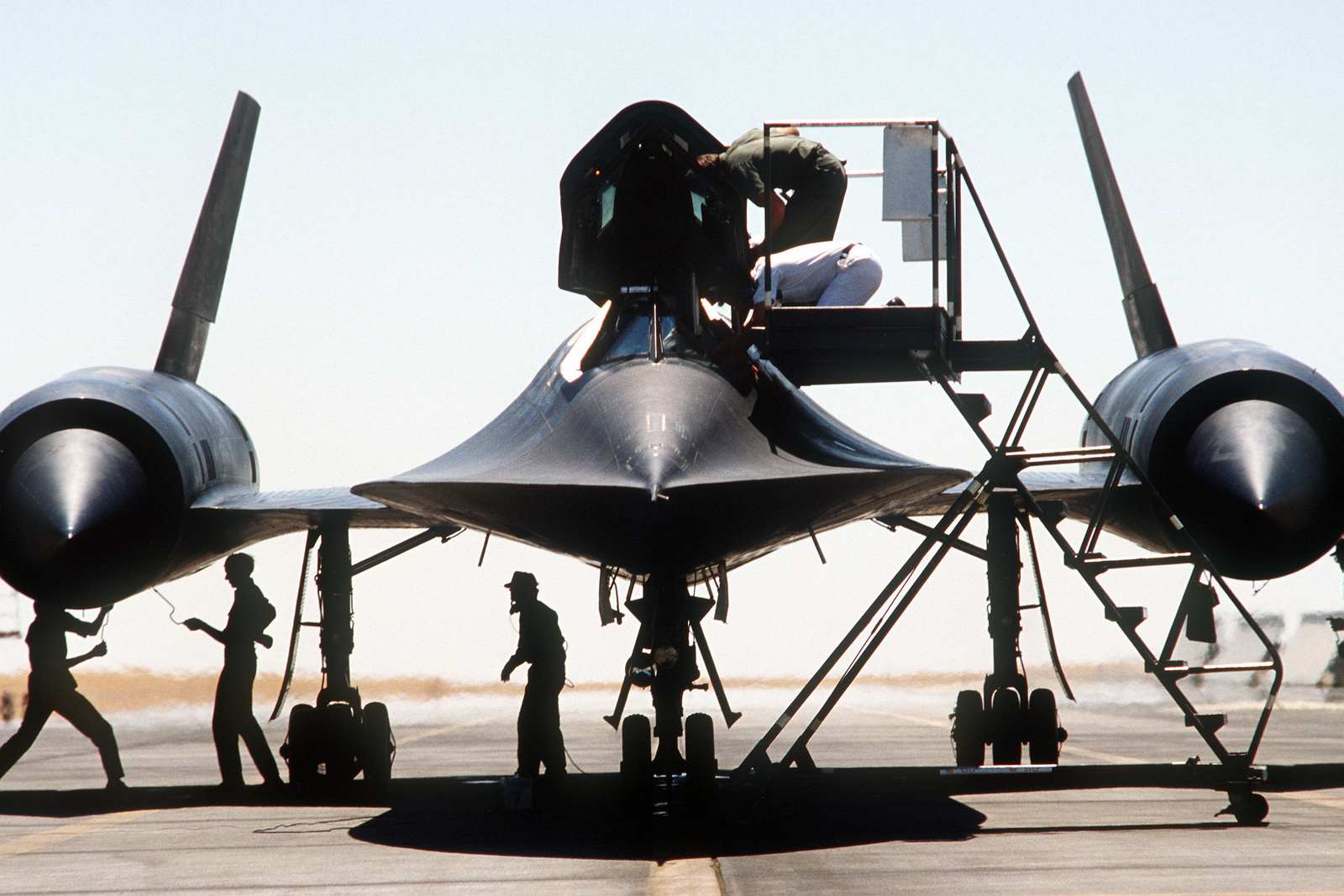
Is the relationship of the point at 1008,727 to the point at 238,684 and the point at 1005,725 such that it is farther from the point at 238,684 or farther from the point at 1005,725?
the point at 238,684

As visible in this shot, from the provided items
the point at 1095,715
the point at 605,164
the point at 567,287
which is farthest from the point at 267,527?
the point at 1095,715

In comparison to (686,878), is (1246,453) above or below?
above

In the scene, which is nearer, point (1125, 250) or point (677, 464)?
point (677, 464)

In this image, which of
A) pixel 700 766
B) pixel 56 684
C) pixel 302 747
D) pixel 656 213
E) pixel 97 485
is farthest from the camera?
pixel 56 684

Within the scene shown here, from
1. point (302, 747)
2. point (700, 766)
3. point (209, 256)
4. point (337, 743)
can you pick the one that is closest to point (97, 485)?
point (302, 747)

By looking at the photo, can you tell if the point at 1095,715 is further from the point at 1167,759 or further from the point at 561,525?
the point at 561,525

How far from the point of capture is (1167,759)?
12047mm

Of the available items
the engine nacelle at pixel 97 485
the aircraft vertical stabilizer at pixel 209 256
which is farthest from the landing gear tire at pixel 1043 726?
the aircraft vertical stabilizer at pixel 209 256

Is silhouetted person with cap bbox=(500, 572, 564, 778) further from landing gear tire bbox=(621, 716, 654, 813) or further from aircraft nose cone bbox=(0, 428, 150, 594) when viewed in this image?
aircraft nose cone bbox=(0, 428, 150, 594)

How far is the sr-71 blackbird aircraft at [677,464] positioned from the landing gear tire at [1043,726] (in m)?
0.02

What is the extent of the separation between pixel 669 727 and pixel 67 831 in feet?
12.9

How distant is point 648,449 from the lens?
6.30 metres

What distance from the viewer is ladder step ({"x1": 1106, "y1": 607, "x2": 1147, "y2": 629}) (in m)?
7.86

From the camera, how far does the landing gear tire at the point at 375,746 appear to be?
10484mm
